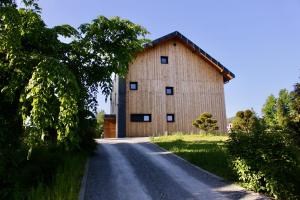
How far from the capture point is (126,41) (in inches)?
353

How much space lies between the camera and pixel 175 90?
28.4 m

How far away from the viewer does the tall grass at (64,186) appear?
25.9 feet

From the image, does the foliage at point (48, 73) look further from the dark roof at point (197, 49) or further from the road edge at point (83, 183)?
the dark roof at point (197, 49)

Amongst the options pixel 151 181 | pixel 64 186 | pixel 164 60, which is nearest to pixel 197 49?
pixel 164 60

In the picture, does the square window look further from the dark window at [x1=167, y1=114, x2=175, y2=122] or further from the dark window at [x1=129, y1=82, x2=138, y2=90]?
the dark window at [x1=129, y1=82, x2=138, y2=90]

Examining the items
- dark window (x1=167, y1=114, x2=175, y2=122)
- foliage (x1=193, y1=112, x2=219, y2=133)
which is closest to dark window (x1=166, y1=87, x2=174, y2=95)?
dark window (x1=167, y1=114, x2=175, y2=122)

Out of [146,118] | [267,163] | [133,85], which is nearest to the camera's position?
[267,163]

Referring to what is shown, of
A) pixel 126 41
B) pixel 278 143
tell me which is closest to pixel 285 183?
pixel 278 143

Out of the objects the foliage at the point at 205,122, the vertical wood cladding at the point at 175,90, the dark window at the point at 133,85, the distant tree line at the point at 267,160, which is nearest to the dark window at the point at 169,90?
the vertical wood cladding at the point at 175,90

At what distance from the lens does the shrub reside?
812 cm

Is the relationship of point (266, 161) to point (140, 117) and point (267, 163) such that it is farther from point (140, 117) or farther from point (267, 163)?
point (140, 117)

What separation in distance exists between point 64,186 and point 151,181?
296 centimetres

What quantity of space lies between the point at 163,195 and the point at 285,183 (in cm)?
331

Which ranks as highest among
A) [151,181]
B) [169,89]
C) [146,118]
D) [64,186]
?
[169,89]
